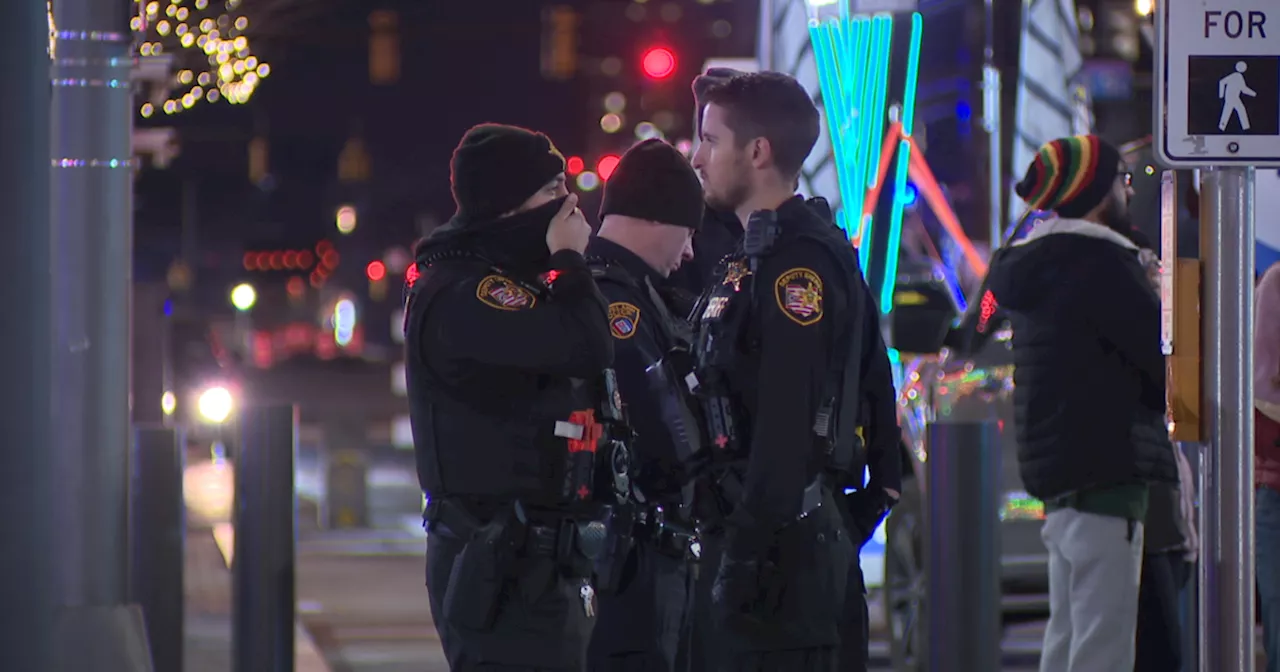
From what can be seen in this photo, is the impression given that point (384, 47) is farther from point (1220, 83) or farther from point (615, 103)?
point (615, 103)

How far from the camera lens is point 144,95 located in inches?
648

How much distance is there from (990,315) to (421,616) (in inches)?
215

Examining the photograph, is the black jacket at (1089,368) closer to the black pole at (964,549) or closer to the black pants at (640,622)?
the black pole at (964,549)

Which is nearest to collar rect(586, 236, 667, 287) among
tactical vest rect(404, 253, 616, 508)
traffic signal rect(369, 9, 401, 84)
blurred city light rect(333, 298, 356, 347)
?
tactical vest rect(404, 253, 616, 508)

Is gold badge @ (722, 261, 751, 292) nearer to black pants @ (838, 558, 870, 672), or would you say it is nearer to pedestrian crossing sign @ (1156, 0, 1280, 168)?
black pants @ (838, 558, 870, 672)

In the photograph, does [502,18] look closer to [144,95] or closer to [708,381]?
[144,95]

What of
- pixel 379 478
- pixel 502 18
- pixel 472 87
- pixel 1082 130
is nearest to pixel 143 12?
pixel 1082 130

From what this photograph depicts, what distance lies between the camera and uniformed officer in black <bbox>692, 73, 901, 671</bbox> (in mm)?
4719

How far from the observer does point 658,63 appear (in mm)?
17922

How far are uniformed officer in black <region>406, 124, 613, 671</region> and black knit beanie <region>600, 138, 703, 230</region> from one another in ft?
2.28

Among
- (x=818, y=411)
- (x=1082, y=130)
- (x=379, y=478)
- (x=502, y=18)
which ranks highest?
(x=502, y=18)

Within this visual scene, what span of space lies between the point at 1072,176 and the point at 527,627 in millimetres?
2693

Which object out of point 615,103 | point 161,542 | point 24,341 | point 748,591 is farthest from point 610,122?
point 24,341

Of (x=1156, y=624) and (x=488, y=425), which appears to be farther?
(x=1156, y=624)
